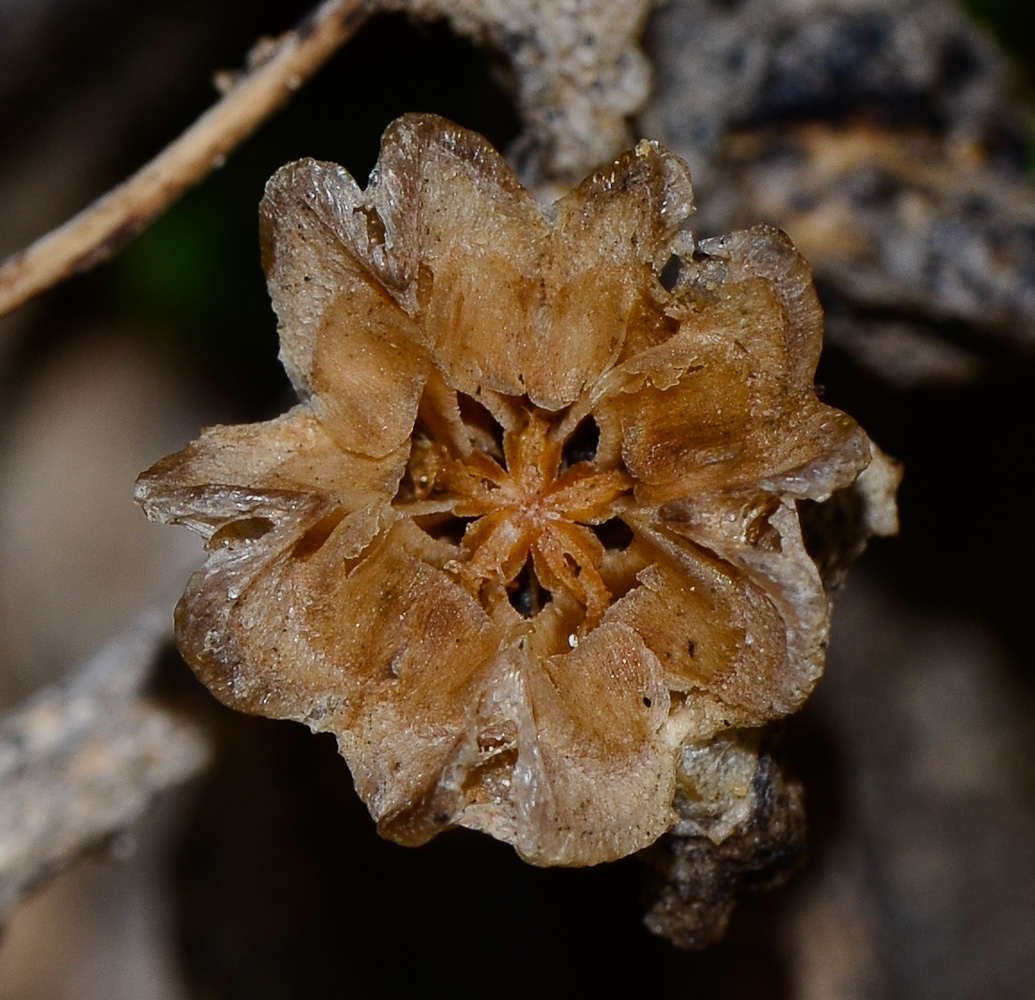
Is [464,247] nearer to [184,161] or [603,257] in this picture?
[603,257]

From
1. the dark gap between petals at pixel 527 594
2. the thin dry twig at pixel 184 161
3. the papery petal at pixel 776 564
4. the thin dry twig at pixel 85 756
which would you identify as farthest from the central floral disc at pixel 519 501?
the thin dry twig at pixel 85 756

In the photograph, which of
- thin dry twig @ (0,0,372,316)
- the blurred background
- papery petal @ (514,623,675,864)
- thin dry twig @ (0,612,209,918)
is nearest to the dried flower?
papery petal @ (514,623,675,864)

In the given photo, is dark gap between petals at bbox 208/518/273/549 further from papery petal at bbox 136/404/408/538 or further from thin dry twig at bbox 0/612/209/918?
thin dry twig at bbox 0/612/209/918

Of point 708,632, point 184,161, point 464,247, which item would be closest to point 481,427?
point 464,247

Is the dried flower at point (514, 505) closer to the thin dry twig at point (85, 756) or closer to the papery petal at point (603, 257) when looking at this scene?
the papery petal at point (603, 257)

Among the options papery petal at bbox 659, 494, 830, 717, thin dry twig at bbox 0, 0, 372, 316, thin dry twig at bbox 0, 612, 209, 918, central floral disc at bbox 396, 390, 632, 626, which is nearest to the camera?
papery petal at bbox 659, 494, 830, 717

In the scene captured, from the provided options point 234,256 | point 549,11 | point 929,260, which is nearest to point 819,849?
point 929,260
